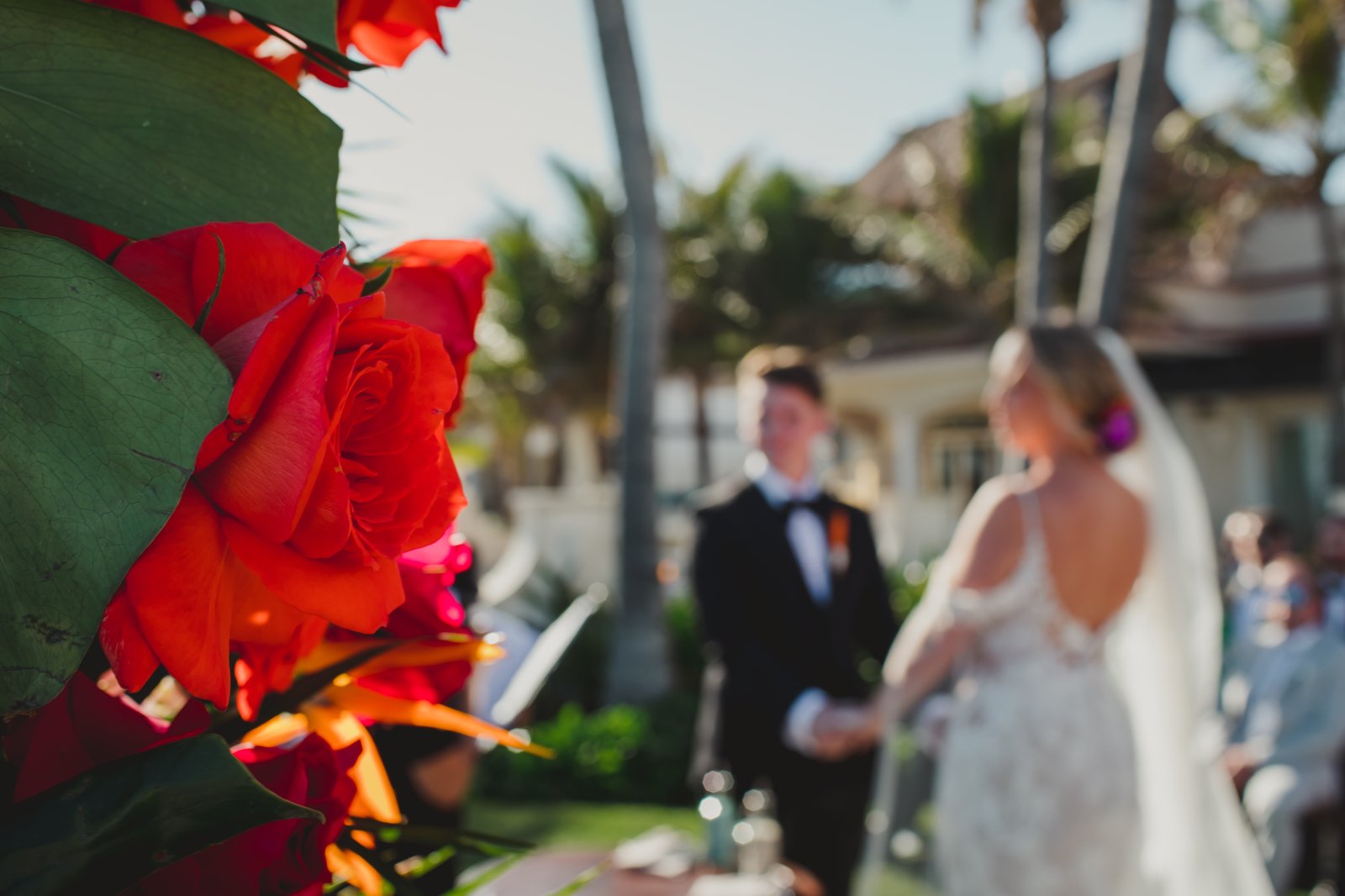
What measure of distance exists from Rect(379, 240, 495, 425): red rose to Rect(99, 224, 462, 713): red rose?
99mm

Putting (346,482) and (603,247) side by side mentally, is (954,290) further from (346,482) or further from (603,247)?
(346,482)

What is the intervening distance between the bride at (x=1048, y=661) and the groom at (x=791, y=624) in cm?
31

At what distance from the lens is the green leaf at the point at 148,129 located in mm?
396

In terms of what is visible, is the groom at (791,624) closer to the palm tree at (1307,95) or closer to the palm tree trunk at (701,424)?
the palm tree at (1307,95)

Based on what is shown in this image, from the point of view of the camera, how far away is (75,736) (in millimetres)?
445

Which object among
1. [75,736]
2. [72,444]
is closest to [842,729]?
[75,736]

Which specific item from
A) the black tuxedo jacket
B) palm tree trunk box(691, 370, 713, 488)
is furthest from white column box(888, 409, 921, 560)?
the black tuxedo jacket

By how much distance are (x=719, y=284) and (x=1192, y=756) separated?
71.7 feet

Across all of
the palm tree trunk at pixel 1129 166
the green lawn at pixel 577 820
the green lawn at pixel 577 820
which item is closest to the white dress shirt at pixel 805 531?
the green lawn at pixel 577 820

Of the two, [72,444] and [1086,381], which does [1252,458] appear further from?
[72,444]

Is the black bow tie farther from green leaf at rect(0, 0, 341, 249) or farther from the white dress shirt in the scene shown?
green leaf at rect(0, 0, 341, 249)

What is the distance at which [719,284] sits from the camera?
2538 cm

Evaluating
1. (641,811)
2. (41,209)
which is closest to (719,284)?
(641,811)

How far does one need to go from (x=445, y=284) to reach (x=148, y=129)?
148 mm
